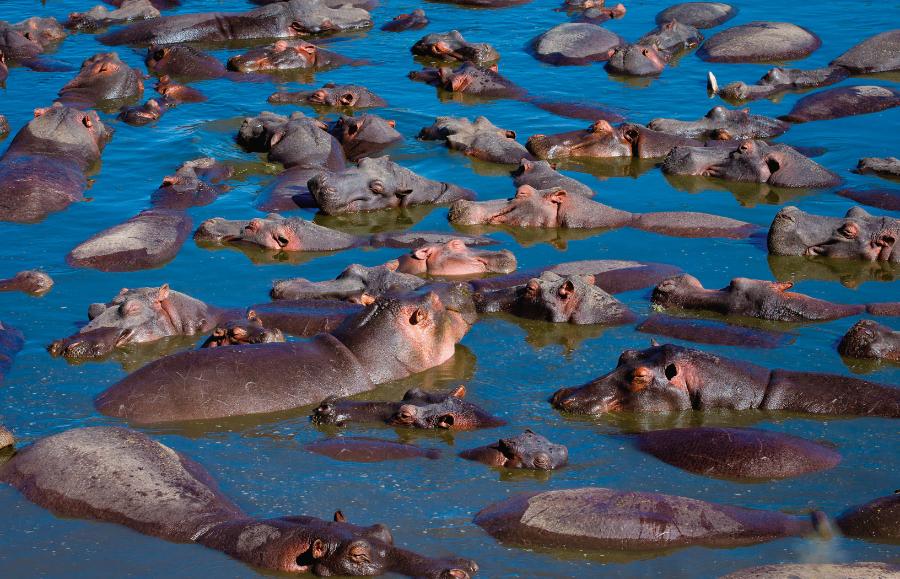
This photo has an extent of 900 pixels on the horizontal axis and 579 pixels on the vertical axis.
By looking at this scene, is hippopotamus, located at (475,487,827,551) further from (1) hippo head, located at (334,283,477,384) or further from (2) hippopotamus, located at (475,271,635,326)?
(2) hippopotamus, located at (475,271,635,326)

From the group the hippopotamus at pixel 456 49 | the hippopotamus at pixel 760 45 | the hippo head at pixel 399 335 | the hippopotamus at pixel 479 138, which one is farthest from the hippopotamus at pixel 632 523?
the hippopotamus at pixel 760 45

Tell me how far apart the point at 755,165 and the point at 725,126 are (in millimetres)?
1814

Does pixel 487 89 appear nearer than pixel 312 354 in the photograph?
No

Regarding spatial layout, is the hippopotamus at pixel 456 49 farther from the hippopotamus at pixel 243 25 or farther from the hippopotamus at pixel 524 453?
the hippopotamus at pixel 524 453

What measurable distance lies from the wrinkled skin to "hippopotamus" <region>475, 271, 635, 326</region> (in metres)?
2.75

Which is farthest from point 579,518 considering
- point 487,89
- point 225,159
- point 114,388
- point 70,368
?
point 487,89

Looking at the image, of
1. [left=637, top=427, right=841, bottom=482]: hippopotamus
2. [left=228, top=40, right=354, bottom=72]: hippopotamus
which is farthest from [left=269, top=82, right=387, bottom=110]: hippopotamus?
[left=637, top=427, right=841, bottom=482]: hippopotamus

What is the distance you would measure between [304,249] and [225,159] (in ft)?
11.2

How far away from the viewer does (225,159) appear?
1645cm

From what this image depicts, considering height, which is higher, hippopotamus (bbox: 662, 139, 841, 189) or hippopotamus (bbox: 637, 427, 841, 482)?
hippopotamus (bbox: 637, 427, 841, 482)

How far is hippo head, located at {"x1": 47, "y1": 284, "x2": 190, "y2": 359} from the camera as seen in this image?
10812mm

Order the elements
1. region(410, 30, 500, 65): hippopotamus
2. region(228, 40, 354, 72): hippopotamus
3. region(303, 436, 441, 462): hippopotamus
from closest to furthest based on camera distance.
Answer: region(303, 436, 441, 462): hippopotamus, region(228, 40, 354, 72): hippopotamus, region(410, 30, 500, 65): hippopotamus

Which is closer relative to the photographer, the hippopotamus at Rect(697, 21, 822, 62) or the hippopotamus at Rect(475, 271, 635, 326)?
the hippopotamus at Rect(475, 271, 635, 326)

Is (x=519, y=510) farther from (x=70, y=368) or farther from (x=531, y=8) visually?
(x=531, y=8)
